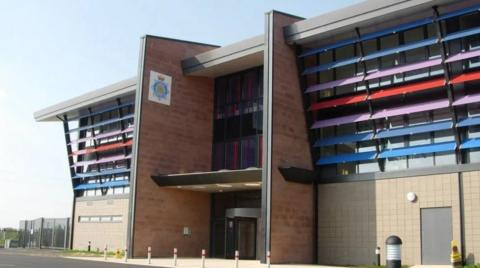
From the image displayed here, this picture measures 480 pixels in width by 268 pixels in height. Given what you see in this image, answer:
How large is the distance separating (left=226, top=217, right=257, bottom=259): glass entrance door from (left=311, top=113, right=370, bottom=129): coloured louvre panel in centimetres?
682

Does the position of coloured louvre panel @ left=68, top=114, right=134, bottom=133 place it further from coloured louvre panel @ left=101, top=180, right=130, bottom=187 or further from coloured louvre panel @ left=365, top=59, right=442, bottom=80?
coloured louvre panel @ left=365, top=59, right=442, bottom=80

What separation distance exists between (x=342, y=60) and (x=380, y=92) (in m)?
3.26

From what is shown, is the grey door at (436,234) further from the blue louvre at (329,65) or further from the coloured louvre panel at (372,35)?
the coloured louvre panel at (372,35)

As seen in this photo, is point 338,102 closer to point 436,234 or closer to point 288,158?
point 288,158

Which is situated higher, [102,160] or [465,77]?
[465,77]

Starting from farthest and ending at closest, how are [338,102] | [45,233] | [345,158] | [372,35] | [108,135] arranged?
[45,233], [108,135], [338,102], [345,158], [372,35]

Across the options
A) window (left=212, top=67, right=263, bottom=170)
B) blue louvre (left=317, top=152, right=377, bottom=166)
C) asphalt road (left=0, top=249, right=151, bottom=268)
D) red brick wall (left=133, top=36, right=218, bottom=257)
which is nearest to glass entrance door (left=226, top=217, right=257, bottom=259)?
window (left=212, top=67, right=263, bottom=170)

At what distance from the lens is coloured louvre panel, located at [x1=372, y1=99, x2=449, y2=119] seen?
1107 inches

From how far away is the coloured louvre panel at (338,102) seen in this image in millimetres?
31428

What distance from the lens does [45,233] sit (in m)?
56.3

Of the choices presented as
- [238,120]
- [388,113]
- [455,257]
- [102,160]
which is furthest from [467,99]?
[102,160]

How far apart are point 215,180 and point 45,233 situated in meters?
28.3

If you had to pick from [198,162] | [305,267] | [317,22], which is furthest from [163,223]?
[317,22]

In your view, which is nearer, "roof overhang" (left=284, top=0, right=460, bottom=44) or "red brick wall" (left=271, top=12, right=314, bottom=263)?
"roof overhang" (left=284, top=0, right=460, bottom=44)
